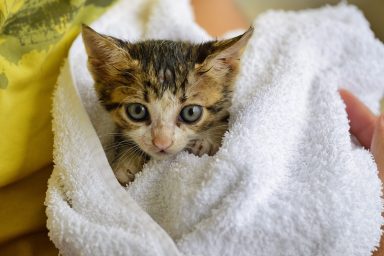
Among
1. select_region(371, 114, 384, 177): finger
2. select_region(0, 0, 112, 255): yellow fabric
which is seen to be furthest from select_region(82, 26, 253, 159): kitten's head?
select_region(371, 114, 384, 177): finger

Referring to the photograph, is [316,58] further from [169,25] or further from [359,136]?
[169,25]

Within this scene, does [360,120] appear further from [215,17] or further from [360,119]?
[215,17]

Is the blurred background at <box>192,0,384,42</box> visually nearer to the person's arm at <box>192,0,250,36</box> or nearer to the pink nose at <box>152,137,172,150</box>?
the person's arm at <box>192,0,250,36</box>

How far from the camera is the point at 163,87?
37.3 inches

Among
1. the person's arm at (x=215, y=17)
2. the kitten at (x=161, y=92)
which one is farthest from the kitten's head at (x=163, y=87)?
the person's arm at (x=215, y=17)

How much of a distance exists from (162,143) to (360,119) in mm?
569

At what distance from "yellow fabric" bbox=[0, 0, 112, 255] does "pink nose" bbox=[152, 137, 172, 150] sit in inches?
11.3

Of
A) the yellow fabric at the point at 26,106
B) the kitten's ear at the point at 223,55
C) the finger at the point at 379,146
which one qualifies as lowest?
the yellow fabric at the point at 26,106

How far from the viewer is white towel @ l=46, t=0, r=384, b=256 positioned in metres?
0.79

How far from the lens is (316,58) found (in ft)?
4.07

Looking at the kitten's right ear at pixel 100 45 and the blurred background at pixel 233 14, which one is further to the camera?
the blurred background at pixel 233 14

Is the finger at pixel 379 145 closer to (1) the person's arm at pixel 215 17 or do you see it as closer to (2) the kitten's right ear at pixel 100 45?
(2) the kitten's right ear at pixel 100 45

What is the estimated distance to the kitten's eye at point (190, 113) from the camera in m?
0.97

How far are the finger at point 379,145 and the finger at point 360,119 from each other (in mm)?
109
